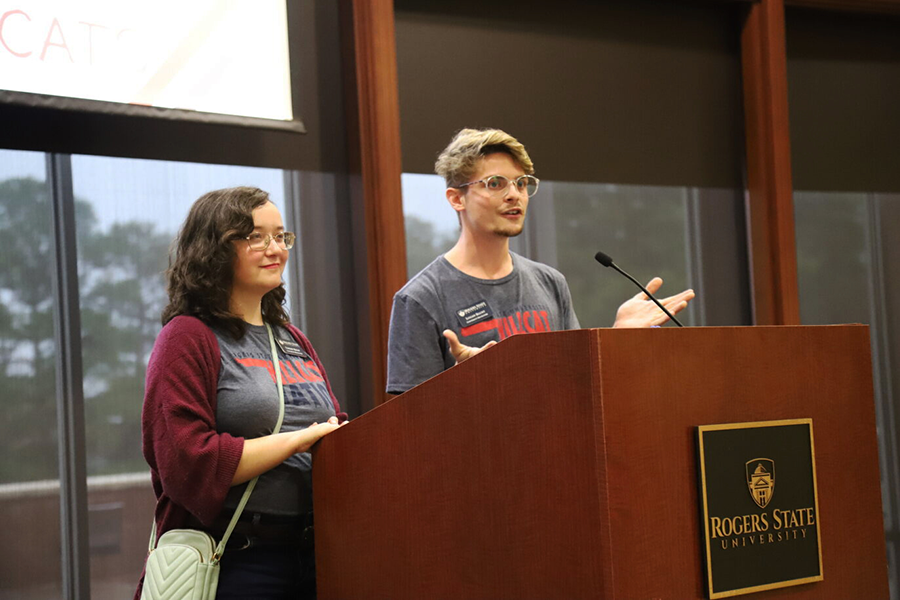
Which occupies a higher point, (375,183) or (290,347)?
(375,183)

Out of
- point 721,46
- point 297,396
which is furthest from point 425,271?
point 721,46

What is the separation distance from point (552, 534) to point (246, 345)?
2.59 feet

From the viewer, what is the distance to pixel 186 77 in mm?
2623

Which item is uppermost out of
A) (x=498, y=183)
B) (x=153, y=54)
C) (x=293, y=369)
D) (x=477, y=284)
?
(x=153, y=54)

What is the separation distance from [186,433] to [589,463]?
0.73 metres

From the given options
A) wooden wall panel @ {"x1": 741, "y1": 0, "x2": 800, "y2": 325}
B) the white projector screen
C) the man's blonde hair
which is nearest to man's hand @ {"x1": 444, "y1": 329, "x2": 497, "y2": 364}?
the man's blonde hair

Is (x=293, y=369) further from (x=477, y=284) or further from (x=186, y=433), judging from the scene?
(x=477, y=284)

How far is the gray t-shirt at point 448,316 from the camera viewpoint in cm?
203

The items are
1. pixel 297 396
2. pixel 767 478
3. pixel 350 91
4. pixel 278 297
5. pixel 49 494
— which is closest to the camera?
pixel 767 478

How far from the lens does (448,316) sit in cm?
206

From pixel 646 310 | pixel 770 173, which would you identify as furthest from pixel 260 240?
pixel 770 173

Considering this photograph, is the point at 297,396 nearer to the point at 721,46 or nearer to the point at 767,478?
the point at 767,478

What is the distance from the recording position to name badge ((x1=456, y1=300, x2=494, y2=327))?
2.05 m

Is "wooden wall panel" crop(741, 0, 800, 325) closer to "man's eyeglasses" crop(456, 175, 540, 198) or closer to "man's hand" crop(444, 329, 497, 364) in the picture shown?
"man's eyeglasses" crop(456, 175, 540, 198)
